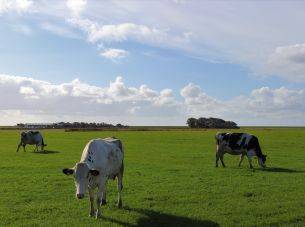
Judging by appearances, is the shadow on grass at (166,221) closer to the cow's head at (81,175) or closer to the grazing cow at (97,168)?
the grazing cow at (97,168)

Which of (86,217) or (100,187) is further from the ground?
(100,187)

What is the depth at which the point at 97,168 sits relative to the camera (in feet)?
42.4

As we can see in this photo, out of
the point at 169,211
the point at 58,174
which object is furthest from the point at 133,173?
the point at 169,211

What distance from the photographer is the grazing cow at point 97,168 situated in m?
11.9

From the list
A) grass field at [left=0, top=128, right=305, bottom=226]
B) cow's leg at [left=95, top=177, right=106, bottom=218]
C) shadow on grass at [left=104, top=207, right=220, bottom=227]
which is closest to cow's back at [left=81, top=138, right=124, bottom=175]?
cow's leg at [left=95, top=177, right=106, bottom=218]

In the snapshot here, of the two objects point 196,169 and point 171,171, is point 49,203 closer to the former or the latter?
point 171,171

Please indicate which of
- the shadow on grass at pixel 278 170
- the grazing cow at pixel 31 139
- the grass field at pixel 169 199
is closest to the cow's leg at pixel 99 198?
the grass field at pixel 169 199

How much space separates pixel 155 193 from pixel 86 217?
4.33 m

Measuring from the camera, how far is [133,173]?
22719 millimetres

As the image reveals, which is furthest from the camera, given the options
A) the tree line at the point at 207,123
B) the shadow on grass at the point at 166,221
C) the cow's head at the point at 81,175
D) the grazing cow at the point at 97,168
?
the tree line at the point at 207,123

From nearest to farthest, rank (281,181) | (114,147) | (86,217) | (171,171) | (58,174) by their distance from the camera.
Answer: (86,217) < (114,147) < (281,181) < (58,174) < (171,171)

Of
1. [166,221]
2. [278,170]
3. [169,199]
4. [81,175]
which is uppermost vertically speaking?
[81,175]

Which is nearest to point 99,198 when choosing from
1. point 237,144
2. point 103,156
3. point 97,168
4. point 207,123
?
point 97,168

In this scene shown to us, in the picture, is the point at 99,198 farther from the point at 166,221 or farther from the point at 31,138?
the point at 31,138
